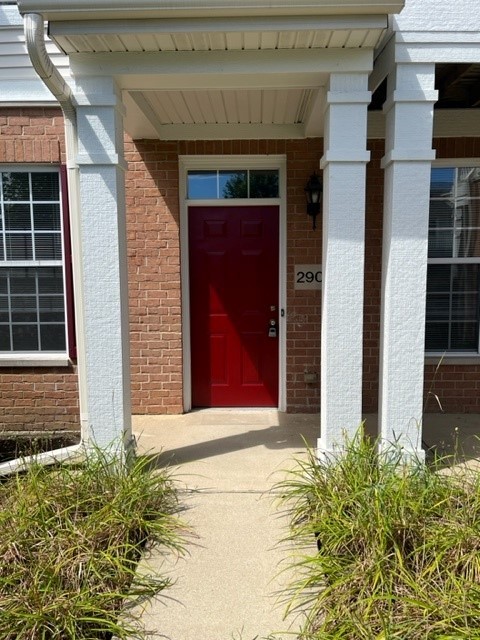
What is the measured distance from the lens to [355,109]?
327 centimetres

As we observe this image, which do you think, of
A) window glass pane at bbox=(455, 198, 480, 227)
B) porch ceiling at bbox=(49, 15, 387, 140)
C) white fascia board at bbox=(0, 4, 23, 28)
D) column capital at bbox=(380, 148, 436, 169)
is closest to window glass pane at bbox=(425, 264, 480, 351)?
window glass pane at bbox=(455, 198, 480, 227)

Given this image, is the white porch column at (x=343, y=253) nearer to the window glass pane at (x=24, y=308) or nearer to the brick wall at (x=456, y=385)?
the brick wall at (x=456, y=385)

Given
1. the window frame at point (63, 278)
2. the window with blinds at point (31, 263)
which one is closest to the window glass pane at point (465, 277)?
the window frame at point (63, 278)

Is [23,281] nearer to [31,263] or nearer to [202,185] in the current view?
[31,263]

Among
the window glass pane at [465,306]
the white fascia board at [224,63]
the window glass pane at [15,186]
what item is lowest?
the window glass pane at [465,306]

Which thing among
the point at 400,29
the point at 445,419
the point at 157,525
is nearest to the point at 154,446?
the point at 157,525

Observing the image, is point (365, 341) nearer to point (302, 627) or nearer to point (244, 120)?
point (244, 120)

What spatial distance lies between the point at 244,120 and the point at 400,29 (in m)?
1.80

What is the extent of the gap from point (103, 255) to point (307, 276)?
7.45 feet

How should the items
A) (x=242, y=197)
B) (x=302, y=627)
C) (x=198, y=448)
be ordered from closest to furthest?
Answer: (x=302, y=627) → (x=198, y=448) → (x=242, y=197)

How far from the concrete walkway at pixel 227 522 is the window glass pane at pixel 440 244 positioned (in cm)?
205

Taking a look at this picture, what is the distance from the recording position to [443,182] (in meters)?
4.89

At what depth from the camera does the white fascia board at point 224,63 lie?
3205mm

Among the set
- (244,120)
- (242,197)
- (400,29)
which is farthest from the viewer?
(242,197)
